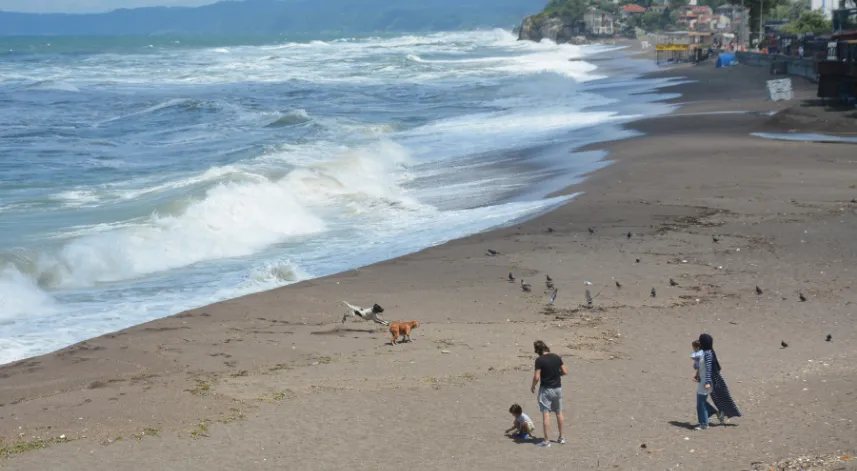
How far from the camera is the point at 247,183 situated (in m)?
26.8

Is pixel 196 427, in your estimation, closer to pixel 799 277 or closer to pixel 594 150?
pixel 799 277

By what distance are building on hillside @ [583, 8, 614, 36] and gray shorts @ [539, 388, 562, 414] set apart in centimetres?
→ 15218

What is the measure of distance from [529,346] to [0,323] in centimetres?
813

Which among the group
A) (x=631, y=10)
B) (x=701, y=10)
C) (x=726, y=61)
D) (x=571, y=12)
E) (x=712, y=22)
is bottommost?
(x=726, y=61)

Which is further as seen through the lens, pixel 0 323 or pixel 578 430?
pixel 0 323

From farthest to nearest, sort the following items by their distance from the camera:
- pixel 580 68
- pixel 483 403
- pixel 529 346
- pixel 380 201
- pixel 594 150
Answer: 1. pixel 580 68
2. pixel 594 150
3. pixel 380 201
4. pixel 529 346
5. pixel 483 403

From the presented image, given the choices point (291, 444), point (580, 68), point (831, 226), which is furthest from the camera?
point (580, 68)

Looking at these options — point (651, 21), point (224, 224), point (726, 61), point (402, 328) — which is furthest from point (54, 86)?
point (651, 21)

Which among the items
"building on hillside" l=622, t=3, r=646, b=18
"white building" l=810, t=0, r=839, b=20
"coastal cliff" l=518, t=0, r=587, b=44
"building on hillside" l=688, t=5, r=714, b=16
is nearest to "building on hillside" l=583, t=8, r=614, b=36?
"coastal cliff" l=518, t=0, r=587, b=44

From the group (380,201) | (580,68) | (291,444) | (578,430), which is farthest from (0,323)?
(580,68)

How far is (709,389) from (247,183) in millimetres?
18869

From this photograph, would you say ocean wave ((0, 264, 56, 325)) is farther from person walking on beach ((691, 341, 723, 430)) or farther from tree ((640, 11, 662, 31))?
tree ((640, 11, 662, 31))

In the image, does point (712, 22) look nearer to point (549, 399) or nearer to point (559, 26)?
point (559, 26)

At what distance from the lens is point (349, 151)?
3419 centimetres
